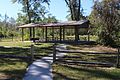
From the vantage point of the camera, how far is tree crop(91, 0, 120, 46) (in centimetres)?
3166

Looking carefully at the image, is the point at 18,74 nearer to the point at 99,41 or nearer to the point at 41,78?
the point at 41,78

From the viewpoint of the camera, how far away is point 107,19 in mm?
31766

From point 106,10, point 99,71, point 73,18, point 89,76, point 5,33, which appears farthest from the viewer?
point 5,33

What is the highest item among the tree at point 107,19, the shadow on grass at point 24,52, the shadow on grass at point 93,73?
the tree at point 107,19

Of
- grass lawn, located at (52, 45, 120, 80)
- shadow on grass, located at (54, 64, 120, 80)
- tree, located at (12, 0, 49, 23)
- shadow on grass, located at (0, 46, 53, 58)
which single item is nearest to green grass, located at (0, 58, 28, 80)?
grass lawn, located at (52, 45, 120, 80)

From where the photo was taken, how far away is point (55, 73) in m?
12.7

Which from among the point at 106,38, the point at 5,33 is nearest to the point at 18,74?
the point at 106,38

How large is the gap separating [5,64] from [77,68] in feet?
13.0

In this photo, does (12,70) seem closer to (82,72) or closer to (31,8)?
(82,72)

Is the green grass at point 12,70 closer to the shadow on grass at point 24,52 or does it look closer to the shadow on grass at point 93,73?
the shadow on grass at point 93,73

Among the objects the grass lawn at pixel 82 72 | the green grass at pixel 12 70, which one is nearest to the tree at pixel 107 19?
the grass lawn at pixel 82 72

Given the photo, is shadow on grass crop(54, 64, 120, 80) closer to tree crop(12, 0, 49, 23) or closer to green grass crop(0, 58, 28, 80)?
green grass crop(0, 58, 28, 80)

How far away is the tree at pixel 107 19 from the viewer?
3166 centimetres

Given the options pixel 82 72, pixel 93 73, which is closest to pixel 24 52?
pixel 82 72
